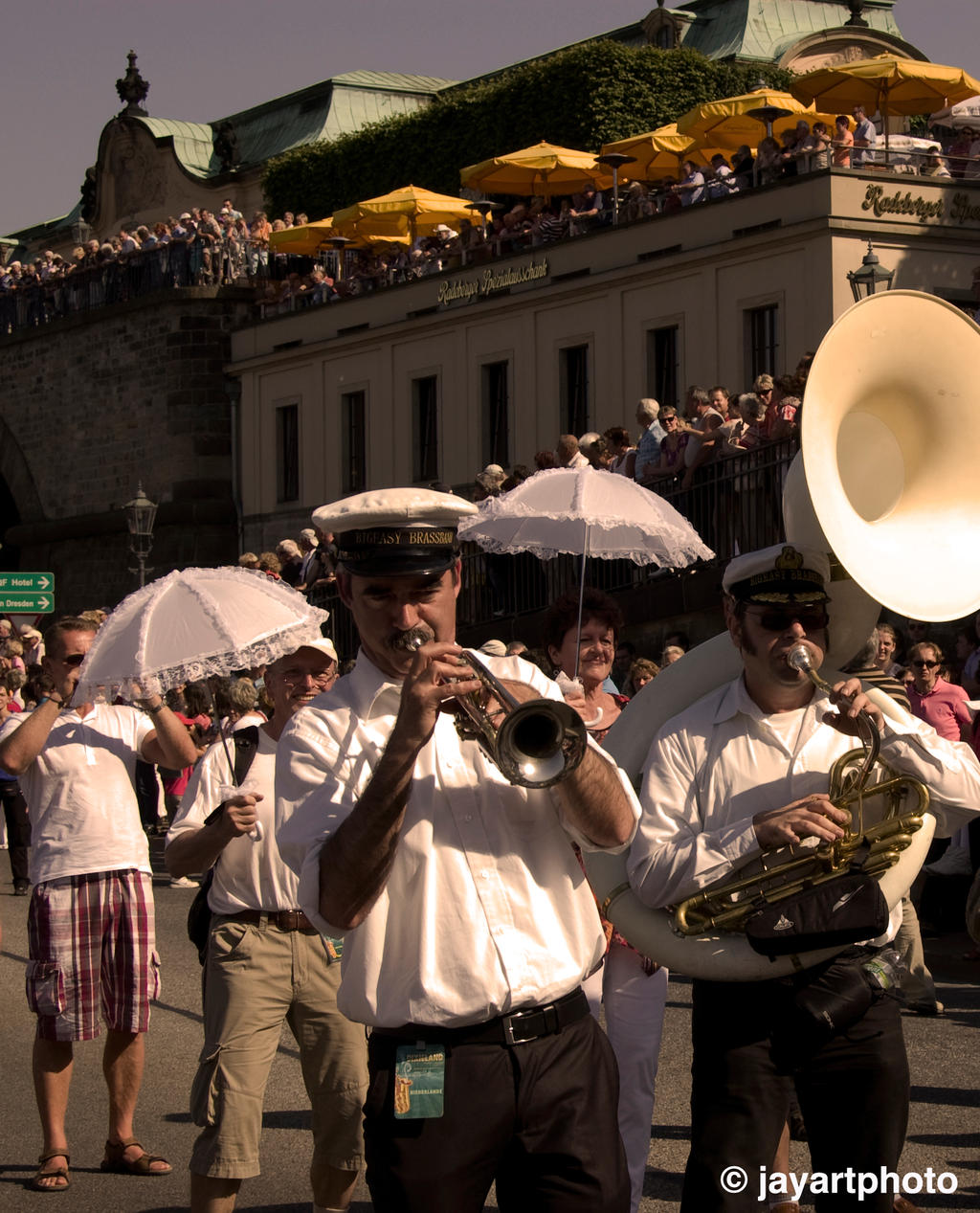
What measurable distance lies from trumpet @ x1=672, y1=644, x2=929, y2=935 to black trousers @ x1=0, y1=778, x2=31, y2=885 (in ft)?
43.0

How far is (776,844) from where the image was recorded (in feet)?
15.9

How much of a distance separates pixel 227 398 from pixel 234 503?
7.23 feet

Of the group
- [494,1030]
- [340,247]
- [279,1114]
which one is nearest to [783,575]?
[494,1030]

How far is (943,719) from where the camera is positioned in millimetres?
11750

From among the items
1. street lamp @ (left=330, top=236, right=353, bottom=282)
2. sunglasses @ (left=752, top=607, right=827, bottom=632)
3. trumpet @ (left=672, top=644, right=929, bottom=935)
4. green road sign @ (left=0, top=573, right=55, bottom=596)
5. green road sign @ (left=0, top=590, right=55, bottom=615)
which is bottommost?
trumpet @ (left=672, top=644, right=929, bottom=935)

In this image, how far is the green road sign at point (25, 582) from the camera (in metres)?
28.7

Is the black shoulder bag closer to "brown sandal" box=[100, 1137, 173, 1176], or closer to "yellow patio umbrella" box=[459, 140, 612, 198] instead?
"brown sandal" box=[100, 1137, 173, 1176]

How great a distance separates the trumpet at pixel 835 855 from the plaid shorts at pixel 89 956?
3076mm

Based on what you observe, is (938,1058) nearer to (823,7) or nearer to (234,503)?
(234,503)

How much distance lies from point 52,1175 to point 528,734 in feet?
13.6

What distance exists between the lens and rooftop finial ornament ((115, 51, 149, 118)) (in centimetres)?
5312

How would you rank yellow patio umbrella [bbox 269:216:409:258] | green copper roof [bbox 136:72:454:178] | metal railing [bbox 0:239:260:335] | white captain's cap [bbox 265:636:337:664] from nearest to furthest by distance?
white captain's cap [bbox 265:636:337:664] < yellow patio umbrella [bbox 269:216:409:258] < metal railing [bbox 0:239:260:335] < green copper roof [bbox 136:72:454:178]

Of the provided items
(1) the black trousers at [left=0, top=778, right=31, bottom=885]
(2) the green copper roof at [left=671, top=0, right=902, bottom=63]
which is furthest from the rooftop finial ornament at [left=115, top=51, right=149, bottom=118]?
(1) the black trousers at [left=0, top=778, right=31, bottom=885]

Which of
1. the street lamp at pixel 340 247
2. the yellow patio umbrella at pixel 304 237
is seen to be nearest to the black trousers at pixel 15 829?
the yellow patio umbrella at pixel 304 237
